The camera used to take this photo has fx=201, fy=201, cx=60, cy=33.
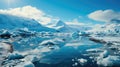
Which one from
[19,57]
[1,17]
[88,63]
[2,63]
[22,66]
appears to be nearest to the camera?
[22,66]

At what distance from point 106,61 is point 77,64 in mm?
3222

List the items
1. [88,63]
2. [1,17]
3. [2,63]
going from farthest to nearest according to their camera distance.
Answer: [1,17]
[88,63]
[2,63]

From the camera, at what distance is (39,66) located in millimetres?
20609

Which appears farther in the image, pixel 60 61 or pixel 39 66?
pixel 60 61

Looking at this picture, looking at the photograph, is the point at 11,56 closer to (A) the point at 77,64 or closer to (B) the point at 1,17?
(A) the point at 77,64

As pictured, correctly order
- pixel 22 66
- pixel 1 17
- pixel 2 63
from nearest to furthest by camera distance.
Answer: pixel 22 66
pixel 2 63
pixel 1 17

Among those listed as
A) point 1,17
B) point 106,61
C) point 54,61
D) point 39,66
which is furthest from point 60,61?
point 1,17

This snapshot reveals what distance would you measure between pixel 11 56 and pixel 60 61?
18.9ft

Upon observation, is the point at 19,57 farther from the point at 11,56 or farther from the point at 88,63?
the point at 88,63

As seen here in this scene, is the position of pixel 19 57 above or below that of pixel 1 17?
below

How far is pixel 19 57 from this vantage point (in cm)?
2411

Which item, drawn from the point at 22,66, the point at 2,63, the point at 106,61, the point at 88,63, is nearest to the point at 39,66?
the point at 22,66

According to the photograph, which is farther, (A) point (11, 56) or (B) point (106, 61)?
(A) point (11, 56)

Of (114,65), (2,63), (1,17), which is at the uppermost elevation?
(1,17)
